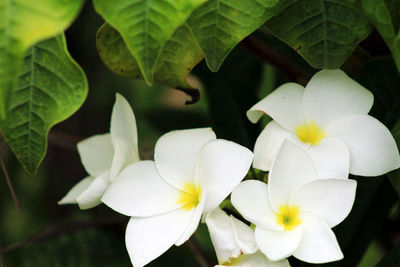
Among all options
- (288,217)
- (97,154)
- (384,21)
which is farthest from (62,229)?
(384,21)

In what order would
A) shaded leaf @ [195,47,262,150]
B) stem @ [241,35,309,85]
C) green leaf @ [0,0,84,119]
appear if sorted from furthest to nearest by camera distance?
shaded leaf @ [195,47,262,150] < stem @ [241,35,309,85] < green leaf @ [0,0,84,119]

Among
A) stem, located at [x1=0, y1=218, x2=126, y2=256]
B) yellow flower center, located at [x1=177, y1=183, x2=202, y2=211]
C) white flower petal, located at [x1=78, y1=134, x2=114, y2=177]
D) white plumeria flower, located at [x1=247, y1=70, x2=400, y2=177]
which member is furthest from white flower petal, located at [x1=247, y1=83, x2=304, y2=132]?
stem, located at [x1=0, y1=218, x2=126, y2=256]

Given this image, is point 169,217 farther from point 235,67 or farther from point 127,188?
point 235,67

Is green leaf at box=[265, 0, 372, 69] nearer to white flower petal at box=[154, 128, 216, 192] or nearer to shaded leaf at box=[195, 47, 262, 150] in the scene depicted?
white flower petal at box=[154, 128, 216, 192]

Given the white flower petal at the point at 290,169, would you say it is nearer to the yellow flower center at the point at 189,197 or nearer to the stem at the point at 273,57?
the yellow flower center at the point at 189,197

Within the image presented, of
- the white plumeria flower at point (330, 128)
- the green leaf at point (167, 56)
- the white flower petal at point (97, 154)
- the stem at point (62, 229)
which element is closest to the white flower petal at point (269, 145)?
the white plumeria flower at point (330, 128)

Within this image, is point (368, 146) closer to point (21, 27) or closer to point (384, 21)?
point (384, 21)
